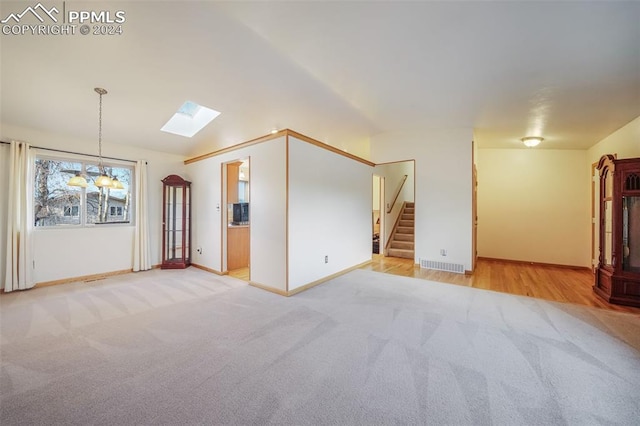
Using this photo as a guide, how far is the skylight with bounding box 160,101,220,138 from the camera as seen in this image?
4539 mm

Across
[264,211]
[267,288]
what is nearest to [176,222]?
[264,211]

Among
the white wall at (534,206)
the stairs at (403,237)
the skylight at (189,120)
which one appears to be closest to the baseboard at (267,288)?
the skylight at (189,120)

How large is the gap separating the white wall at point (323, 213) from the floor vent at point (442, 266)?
1.26 meters

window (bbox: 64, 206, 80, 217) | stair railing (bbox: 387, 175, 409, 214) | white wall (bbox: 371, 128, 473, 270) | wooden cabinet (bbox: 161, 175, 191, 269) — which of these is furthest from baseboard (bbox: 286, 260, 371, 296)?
window (bbox: 64, 206, 80, 217)

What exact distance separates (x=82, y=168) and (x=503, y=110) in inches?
297

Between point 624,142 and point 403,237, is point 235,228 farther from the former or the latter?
point 624,142

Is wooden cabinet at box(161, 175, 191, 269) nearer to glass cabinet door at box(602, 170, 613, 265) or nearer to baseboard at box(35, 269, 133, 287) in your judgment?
baseboard at box(35, 269, 133, 287)

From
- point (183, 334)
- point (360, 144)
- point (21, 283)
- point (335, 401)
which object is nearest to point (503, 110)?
point (360, 144)

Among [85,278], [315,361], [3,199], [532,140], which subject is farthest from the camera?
[532,140]

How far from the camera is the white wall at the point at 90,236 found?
401 centimetres

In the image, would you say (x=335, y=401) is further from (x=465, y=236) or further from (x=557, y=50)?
(x=465, y=236)

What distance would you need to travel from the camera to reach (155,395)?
1.63 meters

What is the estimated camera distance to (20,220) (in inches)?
148

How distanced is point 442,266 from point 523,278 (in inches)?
55.0
